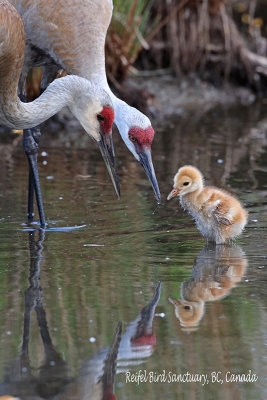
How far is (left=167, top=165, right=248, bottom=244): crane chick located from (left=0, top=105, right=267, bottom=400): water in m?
0.10

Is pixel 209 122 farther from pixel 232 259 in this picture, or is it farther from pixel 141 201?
pixel 232 259

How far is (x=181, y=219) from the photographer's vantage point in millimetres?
6145

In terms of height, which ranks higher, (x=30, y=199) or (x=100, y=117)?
(x=100, y=117)

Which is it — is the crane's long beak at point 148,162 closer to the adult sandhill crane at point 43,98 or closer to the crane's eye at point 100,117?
the adult sandhill crane at point 43,98

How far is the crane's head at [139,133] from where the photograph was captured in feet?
19.2

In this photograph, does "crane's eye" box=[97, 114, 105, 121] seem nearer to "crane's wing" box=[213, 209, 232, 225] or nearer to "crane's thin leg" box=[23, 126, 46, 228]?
"crane's thin leg" box=[23, 126, 46, 228]

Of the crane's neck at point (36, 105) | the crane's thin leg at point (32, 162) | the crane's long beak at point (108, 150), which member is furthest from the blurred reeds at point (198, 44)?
the crane's neck at point (36, 105)

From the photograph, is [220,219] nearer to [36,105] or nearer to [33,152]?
[36,105]

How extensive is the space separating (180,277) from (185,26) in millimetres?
6848

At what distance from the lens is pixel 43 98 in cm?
553

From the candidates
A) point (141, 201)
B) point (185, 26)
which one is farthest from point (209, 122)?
point (141, 201)

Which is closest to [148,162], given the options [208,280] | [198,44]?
[208,280]

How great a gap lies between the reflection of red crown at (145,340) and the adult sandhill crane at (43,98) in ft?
6.37

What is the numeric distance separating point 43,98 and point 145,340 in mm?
2135
